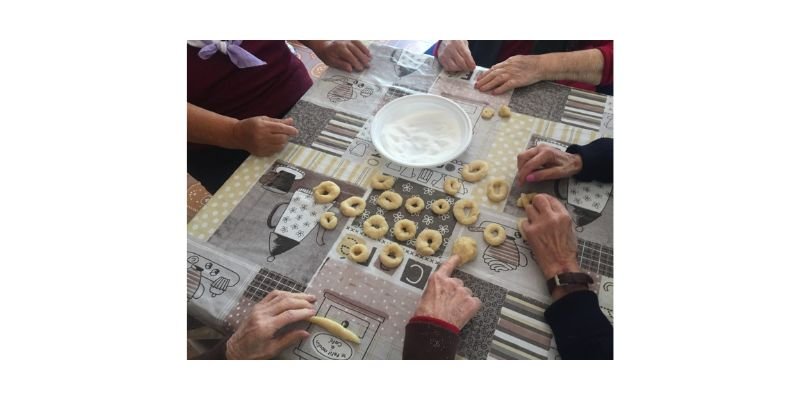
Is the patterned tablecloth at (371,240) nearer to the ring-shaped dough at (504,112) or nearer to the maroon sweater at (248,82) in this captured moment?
the ring-shaped dough at (504,112)

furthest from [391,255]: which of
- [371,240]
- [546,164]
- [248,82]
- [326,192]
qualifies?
[248,82]

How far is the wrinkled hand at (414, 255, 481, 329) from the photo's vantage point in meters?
0.92

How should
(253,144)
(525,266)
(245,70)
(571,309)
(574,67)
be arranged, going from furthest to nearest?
1. (245,70)
2. (574,67)
3. (253,144)
4. (525,266)
5. (571,309)

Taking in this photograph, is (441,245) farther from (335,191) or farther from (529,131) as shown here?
(529,131)

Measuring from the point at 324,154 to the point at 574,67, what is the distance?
88 cm

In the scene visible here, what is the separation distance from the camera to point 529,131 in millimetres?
1298

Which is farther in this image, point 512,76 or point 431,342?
point 512,76

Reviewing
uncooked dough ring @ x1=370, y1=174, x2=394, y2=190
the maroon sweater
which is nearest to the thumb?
uncooked dough ring @ x1=370, y1=174, x2=394, y2=190

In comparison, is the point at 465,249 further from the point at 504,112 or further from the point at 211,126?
the point at 211,126

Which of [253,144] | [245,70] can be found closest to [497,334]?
[253,144]

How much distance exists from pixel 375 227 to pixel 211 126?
662mm

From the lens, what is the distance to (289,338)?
3.04 feet

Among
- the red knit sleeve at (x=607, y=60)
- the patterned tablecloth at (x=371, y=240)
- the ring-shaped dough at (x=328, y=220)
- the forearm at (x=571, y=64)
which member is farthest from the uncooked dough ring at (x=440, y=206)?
the red knit sleeve at (x=607, y=60)

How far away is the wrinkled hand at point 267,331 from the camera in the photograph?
2.98 ft
